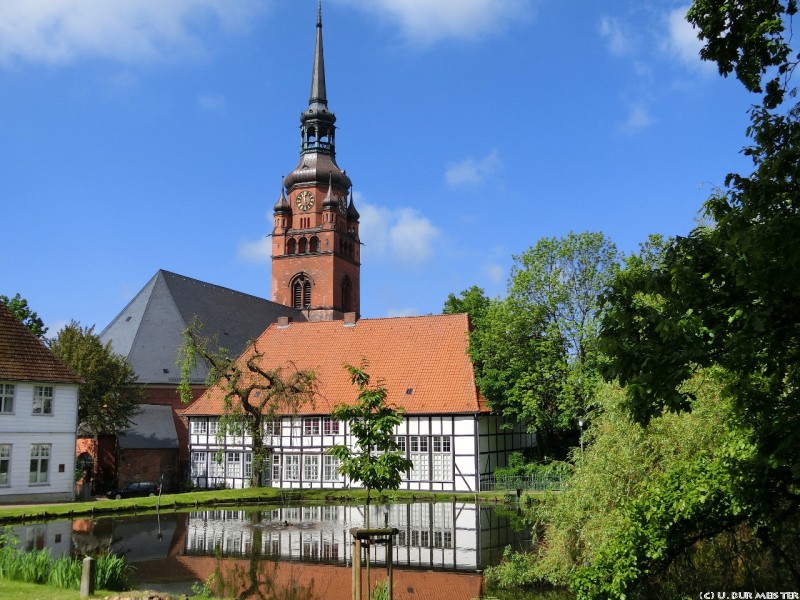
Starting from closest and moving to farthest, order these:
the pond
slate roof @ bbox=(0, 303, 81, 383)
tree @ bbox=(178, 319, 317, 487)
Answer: the pond < slate roof @ bbox=(0, 303, 81, 383) < tree @ bbox=(178, 319, 317, 487)

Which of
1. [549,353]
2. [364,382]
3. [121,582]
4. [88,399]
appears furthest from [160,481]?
[364,382]

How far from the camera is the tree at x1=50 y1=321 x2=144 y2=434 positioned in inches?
1385

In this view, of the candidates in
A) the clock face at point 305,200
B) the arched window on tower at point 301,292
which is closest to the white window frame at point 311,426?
the arched window on tower at point 301,292

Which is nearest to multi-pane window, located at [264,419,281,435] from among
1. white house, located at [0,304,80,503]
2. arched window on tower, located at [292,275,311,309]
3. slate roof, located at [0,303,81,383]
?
white house, located at [0,304,80,503]

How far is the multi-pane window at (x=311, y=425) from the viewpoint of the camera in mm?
36031

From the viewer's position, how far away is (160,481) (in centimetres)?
3584

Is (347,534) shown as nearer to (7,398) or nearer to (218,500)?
(218,500)

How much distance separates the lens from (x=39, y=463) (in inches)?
1166

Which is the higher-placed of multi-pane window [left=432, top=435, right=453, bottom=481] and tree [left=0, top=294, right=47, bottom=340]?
tree [left=0, top=294, right=47, bottom=340]

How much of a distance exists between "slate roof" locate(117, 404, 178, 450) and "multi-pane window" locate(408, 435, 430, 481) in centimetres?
1259

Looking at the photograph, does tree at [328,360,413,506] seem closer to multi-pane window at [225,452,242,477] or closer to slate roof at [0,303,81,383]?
slate roof at [0,303,81,383]

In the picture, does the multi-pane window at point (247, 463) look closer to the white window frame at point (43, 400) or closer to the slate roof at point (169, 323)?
the slate roof at point (169, 323)

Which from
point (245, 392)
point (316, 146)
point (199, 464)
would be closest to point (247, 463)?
point (199, 464)

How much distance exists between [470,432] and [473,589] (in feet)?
63.3
